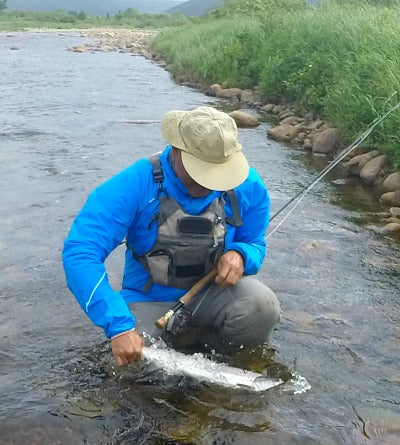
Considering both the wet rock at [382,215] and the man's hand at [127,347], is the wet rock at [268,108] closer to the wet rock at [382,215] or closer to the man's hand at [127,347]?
the wet rock at [382,215]

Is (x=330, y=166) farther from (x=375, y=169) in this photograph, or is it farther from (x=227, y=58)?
Answer: (x=227, y=58)

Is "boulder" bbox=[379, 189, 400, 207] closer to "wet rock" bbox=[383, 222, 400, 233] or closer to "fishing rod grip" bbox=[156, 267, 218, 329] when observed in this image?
"wet rock" bbox=[383, 222, 400, 233]

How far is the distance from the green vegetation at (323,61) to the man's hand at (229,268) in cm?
467

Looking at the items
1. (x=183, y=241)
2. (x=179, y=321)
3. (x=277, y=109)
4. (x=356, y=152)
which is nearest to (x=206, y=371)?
(x=179, y=321)

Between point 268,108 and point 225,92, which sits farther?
point 225,92

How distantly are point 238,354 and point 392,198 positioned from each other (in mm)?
4277

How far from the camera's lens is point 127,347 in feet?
11.1

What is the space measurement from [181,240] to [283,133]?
827cm

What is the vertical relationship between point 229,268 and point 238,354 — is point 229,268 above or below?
above

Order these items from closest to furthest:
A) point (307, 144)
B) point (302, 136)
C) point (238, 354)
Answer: point (238, 354)
point (307, 144)
point (302, 136)

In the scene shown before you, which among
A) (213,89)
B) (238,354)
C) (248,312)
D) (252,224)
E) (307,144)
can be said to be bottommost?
(213,89)

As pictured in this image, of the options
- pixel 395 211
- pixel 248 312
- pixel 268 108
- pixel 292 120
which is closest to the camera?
pixel 248 312

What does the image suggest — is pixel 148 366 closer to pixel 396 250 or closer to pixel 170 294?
pixel 170 294

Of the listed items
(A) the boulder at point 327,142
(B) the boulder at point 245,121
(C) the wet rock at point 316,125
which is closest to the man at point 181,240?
(A) the boulder at point 327,142
